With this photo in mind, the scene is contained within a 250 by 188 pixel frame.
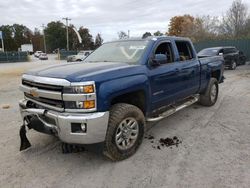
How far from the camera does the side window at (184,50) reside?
18.2 ft

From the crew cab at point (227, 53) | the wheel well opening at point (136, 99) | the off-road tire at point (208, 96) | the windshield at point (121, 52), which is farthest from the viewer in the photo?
the crew cab at point (227, 53)

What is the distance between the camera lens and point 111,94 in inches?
139

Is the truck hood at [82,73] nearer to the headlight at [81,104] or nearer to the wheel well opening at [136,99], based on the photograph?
the headlight at [81,104]

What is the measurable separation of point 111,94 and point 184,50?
2.96m

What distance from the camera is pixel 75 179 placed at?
337 centimetres

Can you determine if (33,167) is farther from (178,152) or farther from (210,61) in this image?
(210,61)

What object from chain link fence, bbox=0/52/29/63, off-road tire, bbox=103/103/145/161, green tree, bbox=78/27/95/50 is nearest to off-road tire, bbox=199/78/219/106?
off-road tire, bbox=103/103/145/161

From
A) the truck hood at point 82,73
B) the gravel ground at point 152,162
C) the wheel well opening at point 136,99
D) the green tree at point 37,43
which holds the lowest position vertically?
the gravel ground at point 152,162

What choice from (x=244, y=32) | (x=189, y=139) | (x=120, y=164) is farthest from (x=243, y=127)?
(x=244, y=32)

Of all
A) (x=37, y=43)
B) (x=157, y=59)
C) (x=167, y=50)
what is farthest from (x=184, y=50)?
(x=37, y=43)

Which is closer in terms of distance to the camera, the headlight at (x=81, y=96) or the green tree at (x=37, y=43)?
the headlight at (x=81, y=96)

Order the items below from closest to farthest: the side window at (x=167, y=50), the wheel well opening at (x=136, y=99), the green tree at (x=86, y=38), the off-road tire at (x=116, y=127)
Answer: the off-road tire at (x=116, y=127)
the wheel well opening at (x=136, y=99)
the side window at (x=167, y=50)
the green tree at (x=86, y=38)

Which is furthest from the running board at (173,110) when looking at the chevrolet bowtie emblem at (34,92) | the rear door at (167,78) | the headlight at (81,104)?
the chevrolet bowtie emblem at (34,92)

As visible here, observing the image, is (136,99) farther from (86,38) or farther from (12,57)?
(86,38)
